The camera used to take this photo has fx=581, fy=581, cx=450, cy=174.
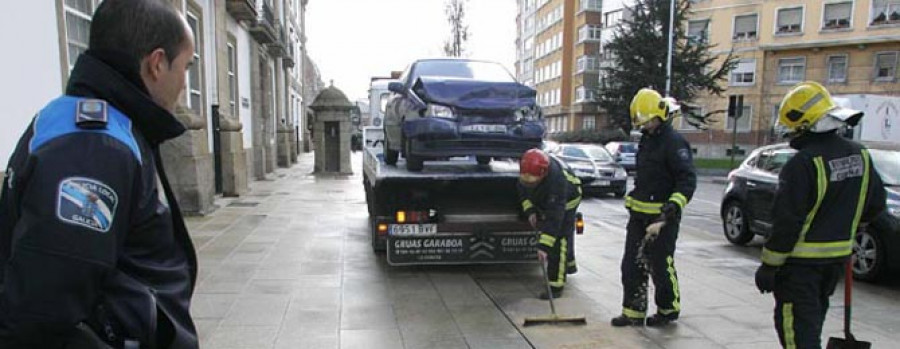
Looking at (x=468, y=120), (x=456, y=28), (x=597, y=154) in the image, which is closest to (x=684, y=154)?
(x=468, y=120)

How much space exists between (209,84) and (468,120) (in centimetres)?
838

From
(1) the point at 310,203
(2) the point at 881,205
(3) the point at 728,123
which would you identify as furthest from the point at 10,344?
(3) the point at 728,123

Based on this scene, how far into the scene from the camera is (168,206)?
1654 millimetres

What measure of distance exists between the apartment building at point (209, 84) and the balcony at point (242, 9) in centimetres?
3

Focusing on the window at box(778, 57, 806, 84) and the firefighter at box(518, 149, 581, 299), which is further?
the window at box(778, 57, 806, 84)

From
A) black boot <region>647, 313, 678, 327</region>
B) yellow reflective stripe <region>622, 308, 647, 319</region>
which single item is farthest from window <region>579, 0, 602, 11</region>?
yellow reflective stripe <region>622, 308, 647, 319</region>

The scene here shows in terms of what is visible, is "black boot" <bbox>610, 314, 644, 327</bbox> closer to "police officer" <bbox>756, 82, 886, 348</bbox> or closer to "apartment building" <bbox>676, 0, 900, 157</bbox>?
"police officer" <bbox>756, 82, 886, 348</bbox>

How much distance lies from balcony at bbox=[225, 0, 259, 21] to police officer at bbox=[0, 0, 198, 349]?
1462cm

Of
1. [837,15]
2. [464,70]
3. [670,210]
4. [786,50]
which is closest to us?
[670,210]

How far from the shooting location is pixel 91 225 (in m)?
1.27

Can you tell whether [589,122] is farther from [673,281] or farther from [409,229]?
[673,281]

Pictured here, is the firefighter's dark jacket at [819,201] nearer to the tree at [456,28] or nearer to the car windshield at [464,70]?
the car windshield at [464,70]

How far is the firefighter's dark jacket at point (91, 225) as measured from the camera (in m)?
1.24

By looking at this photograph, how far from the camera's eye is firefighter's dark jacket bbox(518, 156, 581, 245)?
5.31 meters
